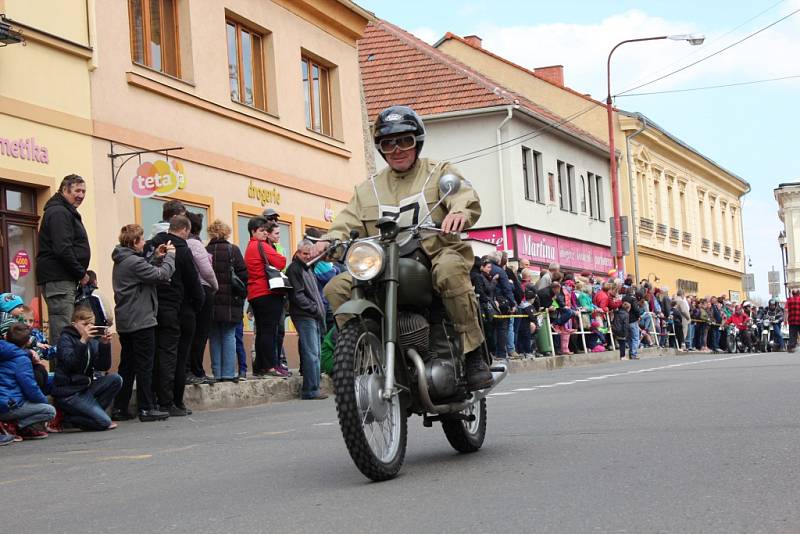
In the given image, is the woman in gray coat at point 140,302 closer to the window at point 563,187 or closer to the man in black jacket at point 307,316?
the man in black jacket at point 307,316

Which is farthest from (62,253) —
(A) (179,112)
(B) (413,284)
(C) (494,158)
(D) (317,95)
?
(C) (494,158)

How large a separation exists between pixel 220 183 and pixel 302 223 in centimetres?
350

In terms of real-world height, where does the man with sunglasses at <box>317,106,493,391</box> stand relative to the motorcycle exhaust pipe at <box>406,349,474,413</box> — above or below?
above

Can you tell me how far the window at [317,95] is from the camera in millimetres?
26531

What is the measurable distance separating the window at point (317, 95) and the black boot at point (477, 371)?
18.7m

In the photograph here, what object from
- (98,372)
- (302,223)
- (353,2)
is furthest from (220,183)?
(98,372)

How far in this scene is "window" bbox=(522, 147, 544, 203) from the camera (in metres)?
41.8

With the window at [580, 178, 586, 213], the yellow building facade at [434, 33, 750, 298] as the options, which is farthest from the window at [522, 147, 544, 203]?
the yellow building facade at [434, 33, 750, 298]

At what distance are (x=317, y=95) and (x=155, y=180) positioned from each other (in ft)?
32.7

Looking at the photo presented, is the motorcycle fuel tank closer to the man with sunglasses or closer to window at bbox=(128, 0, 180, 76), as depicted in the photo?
the man with sunglasses

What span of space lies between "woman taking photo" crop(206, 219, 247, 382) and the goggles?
7323mm

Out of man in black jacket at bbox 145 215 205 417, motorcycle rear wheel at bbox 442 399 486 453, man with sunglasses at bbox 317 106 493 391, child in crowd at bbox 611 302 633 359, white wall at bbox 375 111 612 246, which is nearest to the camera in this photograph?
man with sunglasses at bbox 317 106 493 391

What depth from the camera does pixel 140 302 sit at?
13125 mm

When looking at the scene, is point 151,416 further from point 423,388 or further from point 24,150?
point 423,388
